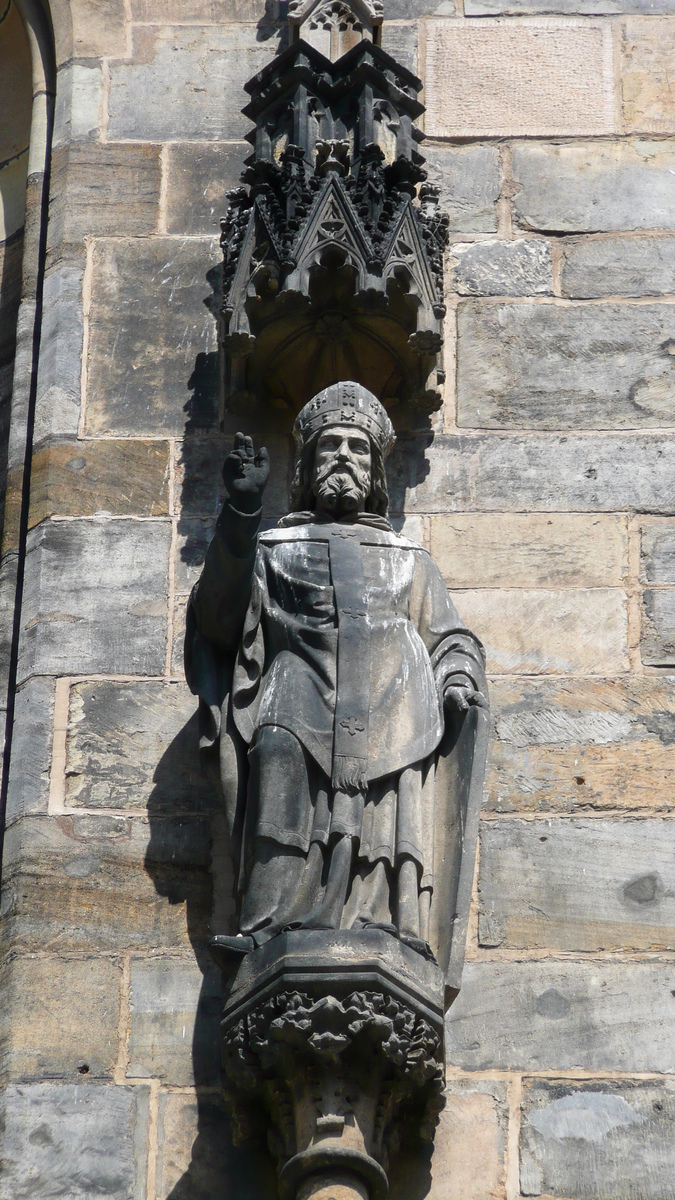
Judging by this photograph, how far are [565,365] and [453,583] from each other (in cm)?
91

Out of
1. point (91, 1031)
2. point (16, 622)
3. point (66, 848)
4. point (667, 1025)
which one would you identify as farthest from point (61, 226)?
point (667, 1025)

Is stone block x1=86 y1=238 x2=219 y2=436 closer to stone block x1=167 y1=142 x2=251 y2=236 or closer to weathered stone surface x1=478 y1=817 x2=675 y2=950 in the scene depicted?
stone block x1=167 y1=142 x2=251 y2=236

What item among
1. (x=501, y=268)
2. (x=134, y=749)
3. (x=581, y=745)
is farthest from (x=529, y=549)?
(x=134, y=749)

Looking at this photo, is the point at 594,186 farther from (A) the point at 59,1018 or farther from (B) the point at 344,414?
(A) the point at 59,1018

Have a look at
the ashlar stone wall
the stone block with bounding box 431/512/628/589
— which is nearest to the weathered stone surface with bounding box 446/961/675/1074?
the ashlar stone wall

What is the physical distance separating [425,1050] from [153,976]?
94 centimetres

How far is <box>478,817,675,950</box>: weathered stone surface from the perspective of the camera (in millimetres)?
6473

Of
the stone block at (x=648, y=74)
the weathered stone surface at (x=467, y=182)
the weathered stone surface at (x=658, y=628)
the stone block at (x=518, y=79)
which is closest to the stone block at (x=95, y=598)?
the weathered stone surface at (x=658, y=628)

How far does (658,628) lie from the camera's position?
23.1 ft

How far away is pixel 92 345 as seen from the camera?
24.9ft

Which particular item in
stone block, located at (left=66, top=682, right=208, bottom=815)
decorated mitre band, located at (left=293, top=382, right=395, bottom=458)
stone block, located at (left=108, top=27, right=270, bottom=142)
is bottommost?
stone block, located at (left=66, top=682, right=208, bottom=815)

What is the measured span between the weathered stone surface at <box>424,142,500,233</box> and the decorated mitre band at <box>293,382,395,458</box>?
1206 millimetres

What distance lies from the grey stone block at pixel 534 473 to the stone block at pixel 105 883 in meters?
1.36

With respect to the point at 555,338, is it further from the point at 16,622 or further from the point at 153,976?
the point at 153,976
